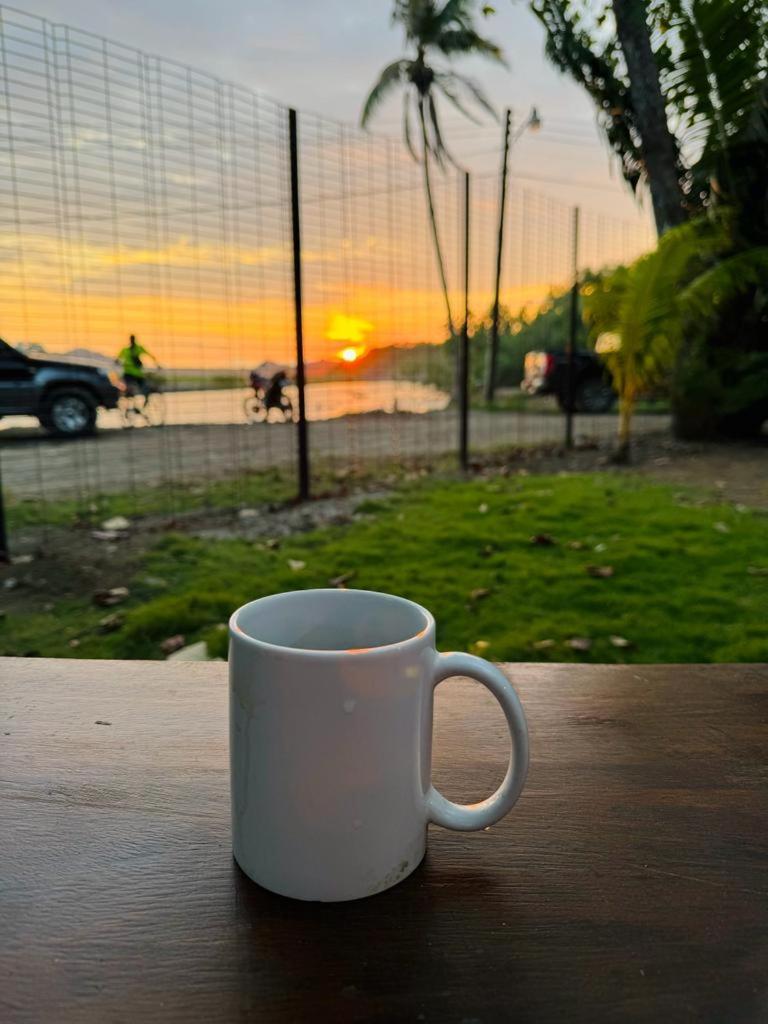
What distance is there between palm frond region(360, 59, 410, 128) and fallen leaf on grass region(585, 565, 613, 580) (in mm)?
12179

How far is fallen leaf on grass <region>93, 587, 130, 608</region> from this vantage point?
2.59 meters

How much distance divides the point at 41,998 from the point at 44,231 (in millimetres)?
2936

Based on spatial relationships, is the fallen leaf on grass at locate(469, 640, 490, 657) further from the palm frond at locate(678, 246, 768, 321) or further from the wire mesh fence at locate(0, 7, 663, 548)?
the palm frond at locate(678, 246, 768, 321)

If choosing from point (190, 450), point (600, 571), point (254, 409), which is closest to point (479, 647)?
point (600, 571)

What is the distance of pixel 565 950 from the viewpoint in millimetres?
378

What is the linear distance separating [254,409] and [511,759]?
3.78 meters

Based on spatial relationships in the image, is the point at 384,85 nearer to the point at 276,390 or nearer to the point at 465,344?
the point at 465,344

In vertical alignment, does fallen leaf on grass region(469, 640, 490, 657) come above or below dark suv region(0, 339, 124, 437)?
below

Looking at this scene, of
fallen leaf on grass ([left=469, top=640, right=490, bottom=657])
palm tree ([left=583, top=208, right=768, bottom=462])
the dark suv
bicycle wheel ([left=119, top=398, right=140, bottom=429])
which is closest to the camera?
fallen leaf on grass ([left=469, top=640, right=490, bottom=657])

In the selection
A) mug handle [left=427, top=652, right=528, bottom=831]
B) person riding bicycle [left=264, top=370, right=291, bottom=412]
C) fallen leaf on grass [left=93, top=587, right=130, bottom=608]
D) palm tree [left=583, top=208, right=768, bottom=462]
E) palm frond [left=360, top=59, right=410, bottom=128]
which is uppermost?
palm frond [left=360, top=59, right=410, bottom=128]

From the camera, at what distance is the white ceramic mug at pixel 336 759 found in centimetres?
40

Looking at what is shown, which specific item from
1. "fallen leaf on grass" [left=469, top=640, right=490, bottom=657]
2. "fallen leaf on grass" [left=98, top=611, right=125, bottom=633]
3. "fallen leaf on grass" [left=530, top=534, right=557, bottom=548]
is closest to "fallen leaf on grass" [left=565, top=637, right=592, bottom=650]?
"fallen leaf on grass" [left=469, top=640, right=490, bottom=657]

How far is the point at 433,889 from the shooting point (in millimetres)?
426

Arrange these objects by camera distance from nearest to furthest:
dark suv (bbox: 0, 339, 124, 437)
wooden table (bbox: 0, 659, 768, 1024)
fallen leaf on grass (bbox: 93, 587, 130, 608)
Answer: wooden table (bbox: 0, 659, 768, 1024) → fallen leaf on grass (bbox: 93, 587, 130, 608) → dark suv (bbox: 0, 339, 124, 437)
